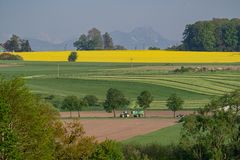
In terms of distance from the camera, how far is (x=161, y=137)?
4072 centimetres

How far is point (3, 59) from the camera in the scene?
126 metres

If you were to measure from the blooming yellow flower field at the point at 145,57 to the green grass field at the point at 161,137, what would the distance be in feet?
218

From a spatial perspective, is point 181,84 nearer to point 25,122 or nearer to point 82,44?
point 25,122

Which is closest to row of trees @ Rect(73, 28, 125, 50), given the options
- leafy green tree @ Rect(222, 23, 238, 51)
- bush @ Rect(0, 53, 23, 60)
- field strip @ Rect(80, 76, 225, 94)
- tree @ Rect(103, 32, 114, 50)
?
tree @ Rect(103, 32, 114, 50)

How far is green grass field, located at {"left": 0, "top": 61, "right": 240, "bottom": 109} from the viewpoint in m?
69.6

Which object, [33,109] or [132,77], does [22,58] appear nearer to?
[132,77]

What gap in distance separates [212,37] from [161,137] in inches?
4241

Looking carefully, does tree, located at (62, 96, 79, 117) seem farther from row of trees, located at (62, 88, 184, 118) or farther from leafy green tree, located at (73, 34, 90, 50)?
leafy green tree, located at (73, 34, 90, 50)

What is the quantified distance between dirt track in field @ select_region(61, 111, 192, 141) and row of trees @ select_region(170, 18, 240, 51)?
87.8m

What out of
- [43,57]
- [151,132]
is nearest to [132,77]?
[151,132]

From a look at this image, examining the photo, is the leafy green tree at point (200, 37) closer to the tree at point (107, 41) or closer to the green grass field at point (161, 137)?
the tree at point (107, 41)

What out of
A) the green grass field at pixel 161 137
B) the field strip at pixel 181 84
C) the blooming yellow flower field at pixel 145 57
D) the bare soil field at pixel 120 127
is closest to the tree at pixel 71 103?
the bare soil field at pixel 120 127

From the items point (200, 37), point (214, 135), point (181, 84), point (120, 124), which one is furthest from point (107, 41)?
point (214, 135)

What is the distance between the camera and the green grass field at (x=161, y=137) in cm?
3781
